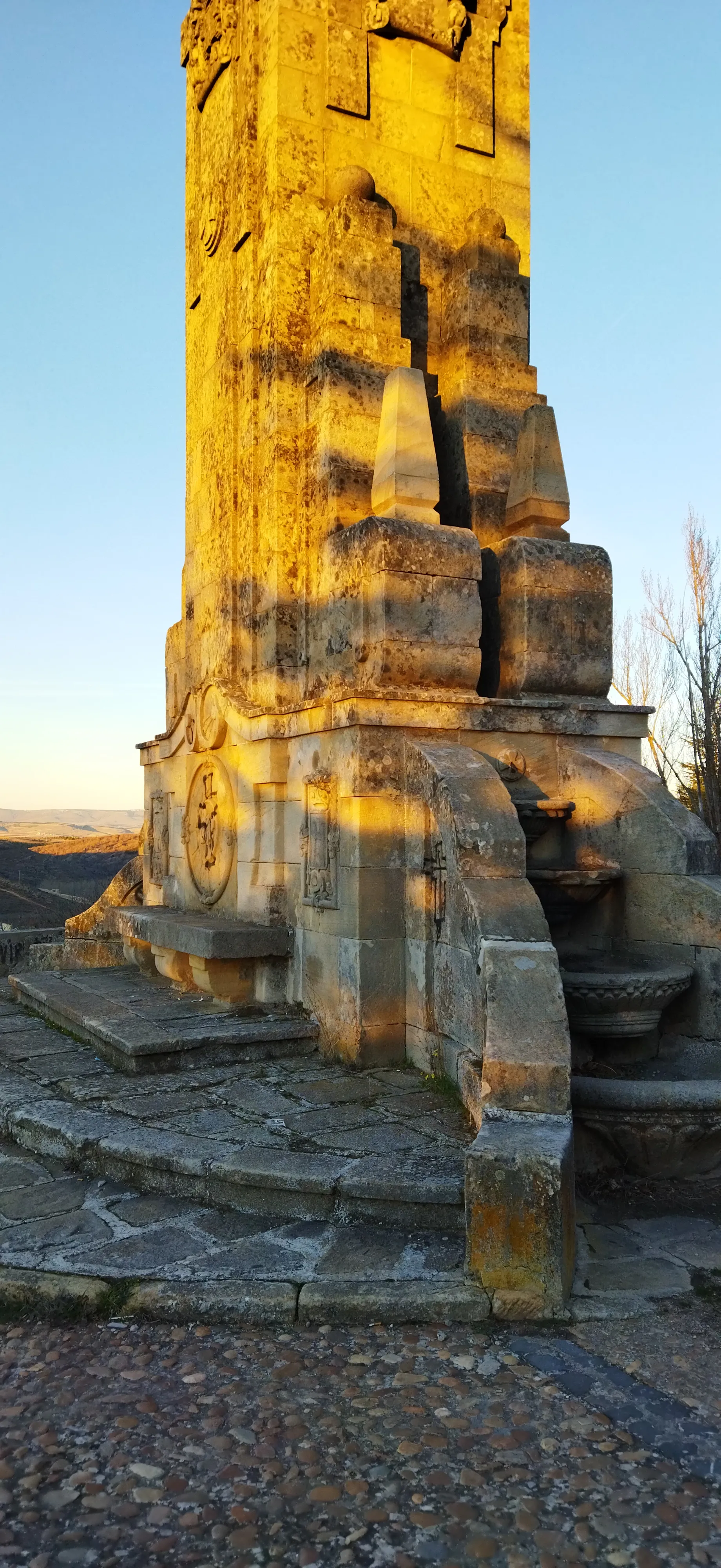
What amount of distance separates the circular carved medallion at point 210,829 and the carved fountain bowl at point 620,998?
2862 mm

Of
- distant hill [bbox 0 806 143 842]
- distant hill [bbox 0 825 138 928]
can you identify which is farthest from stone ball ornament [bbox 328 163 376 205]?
distant hill [bbox 0 806 143 842]

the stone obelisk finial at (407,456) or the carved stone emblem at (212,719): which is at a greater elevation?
the stone obelisk finial at (407,456)

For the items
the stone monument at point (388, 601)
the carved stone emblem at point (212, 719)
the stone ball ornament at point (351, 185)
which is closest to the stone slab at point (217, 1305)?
the stone monument at point (388, 601)

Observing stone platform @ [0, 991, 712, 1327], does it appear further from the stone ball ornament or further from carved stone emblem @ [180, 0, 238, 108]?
carved stone emblem @ [180, 0, 238, 108]

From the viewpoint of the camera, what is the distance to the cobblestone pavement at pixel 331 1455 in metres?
2.21

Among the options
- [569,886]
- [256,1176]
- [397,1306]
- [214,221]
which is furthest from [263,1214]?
[214,221]

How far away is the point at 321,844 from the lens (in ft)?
19.1

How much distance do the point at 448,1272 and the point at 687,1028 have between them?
6.99ft

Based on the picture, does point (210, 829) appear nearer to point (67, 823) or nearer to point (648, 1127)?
point (648, 1127)

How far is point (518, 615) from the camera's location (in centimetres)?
607

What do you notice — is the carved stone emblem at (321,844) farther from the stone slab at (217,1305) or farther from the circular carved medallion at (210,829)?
the stone slab at (217,1305)

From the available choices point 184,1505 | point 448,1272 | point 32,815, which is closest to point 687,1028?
point 448,1272

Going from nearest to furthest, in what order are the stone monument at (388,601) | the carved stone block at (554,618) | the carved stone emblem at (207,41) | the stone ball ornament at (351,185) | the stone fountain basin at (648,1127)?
1. the stone fountain basin at (648,1127)
2. the stone monument at (388,601)
3. the carved stone block at (554,618)
4. the stone ball ornament at (351,185)
5. the carved stone emblem at (207,41)

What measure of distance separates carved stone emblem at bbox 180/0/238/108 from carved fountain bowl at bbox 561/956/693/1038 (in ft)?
22.7
